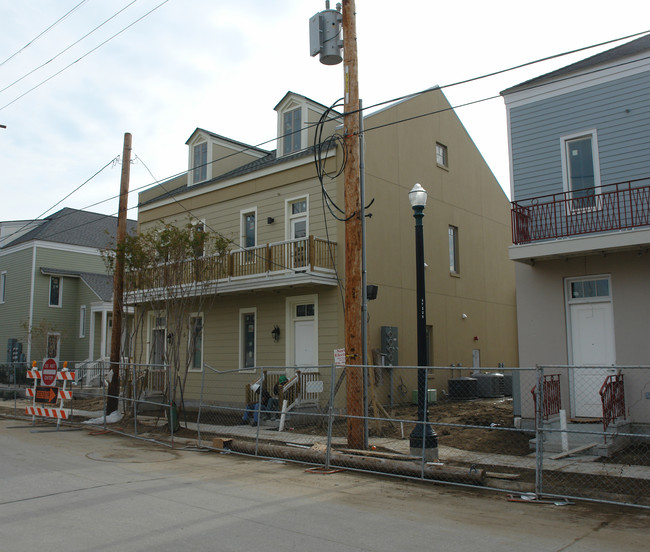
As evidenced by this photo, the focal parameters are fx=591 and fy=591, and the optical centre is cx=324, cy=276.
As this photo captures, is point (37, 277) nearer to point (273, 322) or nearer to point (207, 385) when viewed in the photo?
point (207, 385)

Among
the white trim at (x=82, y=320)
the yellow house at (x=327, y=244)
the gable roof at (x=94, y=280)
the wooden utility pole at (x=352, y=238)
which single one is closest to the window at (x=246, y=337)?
the yellow house at (x=327, y=244)

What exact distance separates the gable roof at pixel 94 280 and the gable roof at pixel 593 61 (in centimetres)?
2460

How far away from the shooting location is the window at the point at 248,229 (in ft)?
65.3

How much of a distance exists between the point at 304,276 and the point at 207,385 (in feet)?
22.0

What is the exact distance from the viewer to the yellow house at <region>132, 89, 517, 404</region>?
17.3 meters

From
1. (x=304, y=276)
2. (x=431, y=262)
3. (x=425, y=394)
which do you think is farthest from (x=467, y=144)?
(x=425, y=394)

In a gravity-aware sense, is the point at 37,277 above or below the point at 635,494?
above

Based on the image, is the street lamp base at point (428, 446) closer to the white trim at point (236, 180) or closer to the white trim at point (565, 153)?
the white trim at point (565, 153)

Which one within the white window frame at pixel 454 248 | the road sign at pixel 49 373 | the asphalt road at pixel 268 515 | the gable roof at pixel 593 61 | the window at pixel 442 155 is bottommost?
Result: the asphalt road at pixel 268 515

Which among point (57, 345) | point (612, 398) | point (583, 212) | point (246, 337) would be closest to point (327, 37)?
point (583, 212)

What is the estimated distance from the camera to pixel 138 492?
778cm

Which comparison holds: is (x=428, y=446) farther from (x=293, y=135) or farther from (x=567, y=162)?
(x=293, y=135)

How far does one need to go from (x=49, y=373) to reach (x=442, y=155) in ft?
48.9

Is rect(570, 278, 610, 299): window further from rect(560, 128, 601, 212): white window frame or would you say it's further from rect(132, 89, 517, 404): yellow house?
rect(132, 89, 517, 404): yellow house
